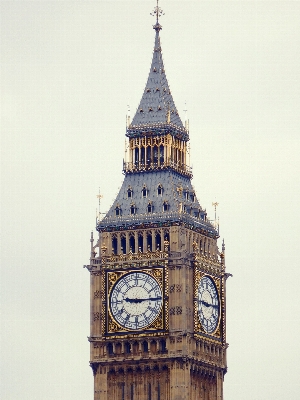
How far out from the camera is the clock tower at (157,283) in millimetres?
153375

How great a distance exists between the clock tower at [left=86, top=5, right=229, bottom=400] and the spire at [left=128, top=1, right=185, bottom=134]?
0.14 m

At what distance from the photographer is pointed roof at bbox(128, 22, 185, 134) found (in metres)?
159

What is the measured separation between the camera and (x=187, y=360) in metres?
153

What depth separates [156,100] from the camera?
159875 mm

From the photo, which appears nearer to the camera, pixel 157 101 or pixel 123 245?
pixel 123 245

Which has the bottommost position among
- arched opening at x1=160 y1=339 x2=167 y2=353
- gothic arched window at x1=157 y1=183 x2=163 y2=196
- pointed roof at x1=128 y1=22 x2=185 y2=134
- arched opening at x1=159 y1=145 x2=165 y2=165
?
arched opening at x1=160 y1=339 x2=167 y2=353

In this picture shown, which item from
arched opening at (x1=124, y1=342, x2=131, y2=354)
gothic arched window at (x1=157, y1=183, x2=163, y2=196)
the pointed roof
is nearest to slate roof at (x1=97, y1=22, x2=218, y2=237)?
the pointed roof

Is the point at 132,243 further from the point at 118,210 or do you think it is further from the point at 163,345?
the point at 163,345

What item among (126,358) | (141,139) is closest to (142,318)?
(126,358)

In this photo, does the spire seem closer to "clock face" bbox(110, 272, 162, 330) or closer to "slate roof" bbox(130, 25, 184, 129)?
"slate roof" bbox(130, 25, 184, 129)

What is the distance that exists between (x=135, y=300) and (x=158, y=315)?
190cm

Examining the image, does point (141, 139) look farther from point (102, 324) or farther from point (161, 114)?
point (102, 324)

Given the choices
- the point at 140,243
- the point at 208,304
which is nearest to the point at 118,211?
the point at 140,243

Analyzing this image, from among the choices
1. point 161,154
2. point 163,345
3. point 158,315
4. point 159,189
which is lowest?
point 163,345
